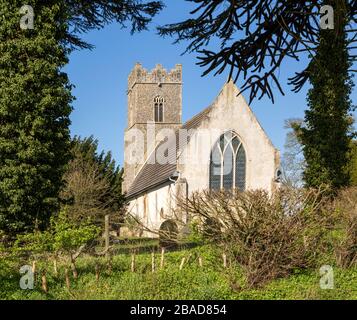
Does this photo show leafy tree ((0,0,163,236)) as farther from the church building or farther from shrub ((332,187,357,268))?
the church building

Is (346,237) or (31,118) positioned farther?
(31,118)

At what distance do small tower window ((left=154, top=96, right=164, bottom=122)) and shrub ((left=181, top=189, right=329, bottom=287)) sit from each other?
41467 mm

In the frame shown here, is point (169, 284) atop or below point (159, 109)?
below

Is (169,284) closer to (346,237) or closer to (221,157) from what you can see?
(346,237)

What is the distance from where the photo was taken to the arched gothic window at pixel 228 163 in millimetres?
29172

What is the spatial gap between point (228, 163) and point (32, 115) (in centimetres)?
1606

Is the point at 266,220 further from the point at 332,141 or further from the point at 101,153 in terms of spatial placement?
the point at 101,153

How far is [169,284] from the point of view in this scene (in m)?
10.3
